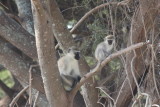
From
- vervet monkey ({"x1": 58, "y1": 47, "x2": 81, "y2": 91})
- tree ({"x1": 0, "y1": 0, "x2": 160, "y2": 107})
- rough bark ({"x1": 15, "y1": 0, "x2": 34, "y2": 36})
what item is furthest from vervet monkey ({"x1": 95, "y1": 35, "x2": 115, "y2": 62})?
rough bark ({"x1": 15, "y1": 0, "x2": 34, "y2": 36})

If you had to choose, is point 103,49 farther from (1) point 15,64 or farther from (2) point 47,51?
(2) point 47,51

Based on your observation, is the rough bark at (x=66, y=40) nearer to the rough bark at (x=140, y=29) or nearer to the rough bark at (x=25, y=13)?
the rough bark at (x=140, y=29)

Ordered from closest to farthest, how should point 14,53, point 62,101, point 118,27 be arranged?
point 62,101
point 14,53
point 118,27

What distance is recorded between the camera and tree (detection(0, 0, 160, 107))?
3633 millimetres

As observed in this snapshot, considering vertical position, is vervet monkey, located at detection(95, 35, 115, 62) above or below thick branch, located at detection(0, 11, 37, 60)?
below

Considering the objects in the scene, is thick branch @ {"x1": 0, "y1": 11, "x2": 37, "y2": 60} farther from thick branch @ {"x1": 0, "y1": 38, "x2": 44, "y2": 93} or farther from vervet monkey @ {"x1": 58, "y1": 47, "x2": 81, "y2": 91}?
vervet monkey @ {"x1": 58, "y1": 47, "x2": 81, "y2": 91}

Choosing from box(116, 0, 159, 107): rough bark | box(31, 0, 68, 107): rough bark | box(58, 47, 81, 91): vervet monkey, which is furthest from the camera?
box(58, 47, 81, 91): vervet monkey

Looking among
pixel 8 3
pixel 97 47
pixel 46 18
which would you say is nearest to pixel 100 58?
pixel 97 47

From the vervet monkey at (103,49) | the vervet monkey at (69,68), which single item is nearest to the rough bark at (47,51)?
the vervet monkey at (69,68)

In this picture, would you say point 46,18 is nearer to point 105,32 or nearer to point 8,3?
point 105,32

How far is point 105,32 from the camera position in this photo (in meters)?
5.45

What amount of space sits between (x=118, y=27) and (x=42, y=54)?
1975 millimetres

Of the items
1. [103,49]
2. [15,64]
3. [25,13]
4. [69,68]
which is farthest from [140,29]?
[25,13]

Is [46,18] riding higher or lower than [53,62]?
higher
